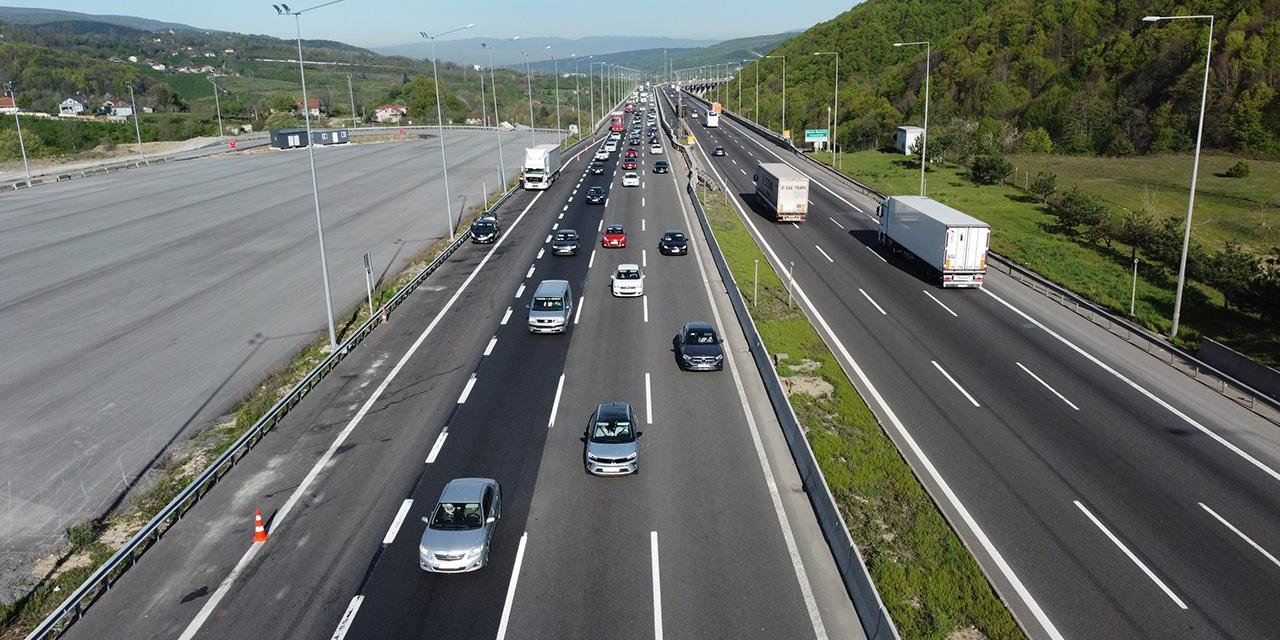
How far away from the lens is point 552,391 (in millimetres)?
27031

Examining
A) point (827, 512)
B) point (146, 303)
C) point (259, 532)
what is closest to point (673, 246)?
point (146, 303)

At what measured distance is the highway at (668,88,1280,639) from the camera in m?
16.1

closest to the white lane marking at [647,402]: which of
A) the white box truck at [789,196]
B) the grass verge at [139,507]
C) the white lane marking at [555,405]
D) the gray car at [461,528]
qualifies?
the white lane marking at [555,405]

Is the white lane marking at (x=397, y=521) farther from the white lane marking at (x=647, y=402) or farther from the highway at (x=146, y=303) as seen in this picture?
the highway at (x=146, y=303)

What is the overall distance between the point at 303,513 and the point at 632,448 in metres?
8.50

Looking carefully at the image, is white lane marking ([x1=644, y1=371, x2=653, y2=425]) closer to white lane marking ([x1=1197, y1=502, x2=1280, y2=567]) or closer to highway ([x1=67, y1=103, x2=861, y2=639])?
highway ([x1=67, y1=103, x2=861, y2=639])

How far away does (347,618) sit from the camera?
50.2 ft

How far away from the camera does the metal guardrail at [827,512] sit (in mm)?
14719

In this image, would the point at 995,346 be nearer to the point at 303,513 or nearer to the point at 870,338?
the point at 870,338

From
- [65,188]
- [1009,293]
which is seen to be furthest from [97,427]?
[65,188]

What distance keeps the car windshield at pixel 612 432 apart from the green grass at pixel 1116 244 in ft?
Result: 79.1

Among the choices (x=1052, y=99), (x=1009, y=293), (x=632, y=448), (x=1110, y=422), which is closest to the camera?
(x=632, y=448)

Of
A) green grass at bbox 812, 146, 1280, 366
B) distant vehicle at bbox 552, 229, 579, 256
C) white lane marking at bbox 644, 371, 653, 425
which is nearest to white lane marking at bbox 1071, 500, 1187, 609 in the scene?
white lane marking at bbox 644, 371, 653, 425

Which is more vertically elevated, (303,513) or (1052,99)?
(1052,99)
